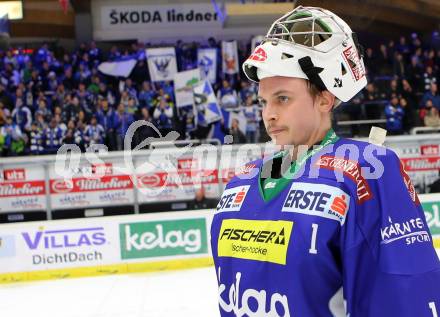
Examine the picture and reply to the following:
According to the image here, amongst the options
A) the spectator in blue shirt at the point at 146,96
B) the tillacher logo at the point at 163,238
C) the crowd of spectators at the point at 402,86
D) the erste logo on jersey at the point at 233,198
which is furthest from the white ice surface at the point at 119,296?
the spectator in blue shirt at the point at 146,96

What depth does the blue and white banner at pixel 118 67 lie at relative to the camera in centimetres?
1246

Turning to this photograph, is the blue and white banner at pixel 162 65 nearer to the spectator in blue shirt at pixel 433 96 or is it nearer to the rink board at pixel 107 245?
the spectator in blue shirt at pixel 433 96

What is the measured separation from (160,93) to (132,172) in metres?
4.85

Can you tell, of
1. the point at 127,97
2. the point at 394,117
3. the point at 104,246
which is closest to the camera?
the point at 104,246

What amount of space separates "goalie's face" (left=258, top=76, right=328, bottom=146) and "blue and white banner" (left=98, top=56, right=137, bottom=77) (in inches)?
461

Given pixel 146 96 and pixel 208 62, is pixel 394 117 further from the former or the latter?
pixel 146 96

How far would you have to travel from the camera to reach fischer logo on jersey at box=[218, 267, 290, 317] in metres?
0.99

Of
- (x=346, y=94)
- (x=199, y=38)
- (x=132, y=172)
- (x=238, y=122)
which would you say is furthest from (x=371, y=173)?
(x=199, y=38)

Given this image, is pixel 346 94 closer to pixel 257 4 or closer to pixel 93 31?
pixel 257 4

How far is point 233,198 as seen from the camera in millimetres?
1153

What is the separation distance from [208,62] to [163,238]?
23.2ft

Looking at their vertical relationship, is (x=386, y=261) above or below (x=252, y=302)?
above

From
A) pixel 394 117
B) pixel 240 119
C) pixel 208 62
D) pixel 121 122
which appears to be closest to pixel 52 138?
pixel 121 122

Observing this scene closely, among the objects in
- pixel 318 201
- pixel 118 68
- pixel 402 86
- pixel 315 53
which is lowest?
pixel 318 201
